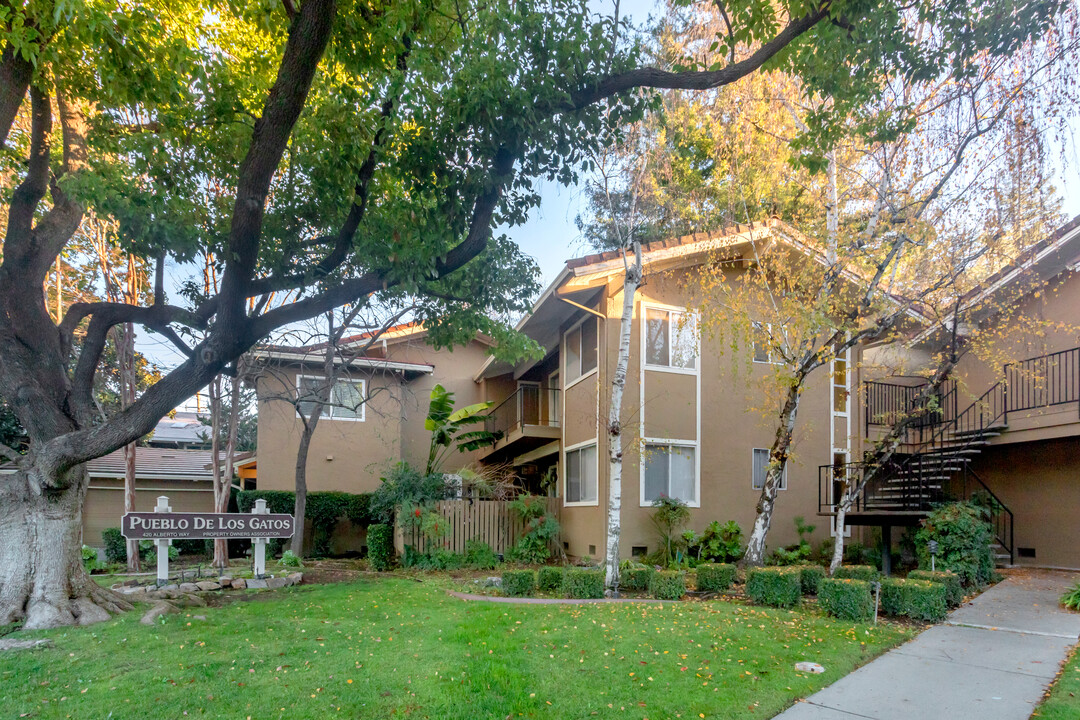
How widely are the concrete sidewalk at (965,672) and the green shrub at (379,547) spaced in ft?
35.0

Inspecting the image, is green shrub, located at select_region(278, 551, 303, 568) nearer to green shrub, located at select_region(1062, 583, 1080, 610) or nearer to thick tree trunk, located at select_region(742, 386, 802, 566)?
thick tree trunk, located at select_region(742, 386, 802, 566)

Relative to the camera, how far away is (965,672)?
6645mm

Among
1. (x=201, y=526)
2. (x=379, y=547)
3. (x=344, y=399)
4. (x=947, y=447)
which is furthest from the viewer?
(x=344, y=399)

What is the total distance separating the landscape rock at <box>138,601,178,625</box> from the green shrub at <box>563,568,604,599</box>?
529cm

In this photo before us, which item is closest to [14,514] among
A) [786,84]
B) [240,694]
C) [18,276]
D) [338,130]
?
[18,276]

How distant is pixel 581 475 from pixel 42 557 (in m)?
10.6

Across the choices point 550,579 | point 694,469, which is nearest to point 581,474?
point 694,469

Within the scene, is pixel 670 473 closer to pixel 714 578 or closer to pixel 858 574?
pixel 714 578

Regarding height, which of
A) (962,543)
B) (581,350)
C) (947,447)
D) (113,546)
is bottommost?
(113,546)

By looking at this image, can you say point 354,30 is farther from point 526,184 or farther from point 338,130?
point 526,184

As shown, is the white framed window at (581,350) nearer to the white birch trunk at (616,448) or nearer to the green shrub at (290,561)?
the white birch trunk at (616,448)

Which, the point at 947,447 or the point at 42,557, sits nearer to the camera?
the point at 42,557

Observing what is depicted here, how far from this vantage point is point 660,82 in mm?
6836

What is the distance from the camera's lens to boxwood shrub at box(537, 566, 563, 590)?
1079 centimetres
